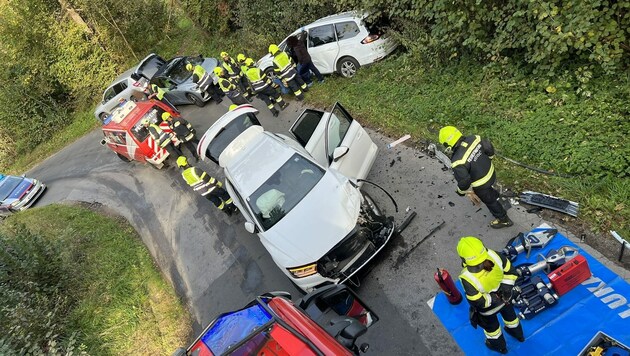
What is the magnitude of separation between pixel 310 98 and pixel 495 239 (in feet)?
22.7

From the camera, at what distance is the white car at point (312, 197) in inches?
235

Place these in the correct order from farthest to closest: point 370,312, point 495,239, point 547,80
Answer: point 547,80, point 495,239, point 370,312

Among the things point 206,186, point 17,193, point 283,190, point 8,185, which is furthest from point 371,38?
point 8,185

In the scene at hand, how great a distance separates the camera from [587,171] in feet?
19.9

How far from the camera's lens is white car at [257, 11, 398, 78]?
1038cm

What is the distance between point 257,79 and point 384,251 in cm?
613

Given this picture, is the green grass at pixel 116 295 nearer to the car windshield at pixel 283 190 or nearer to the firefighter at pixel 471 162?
the car windshield at pixel 283 190

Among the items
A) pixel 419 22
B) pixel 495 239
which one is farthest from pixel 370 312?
pixel 419 22

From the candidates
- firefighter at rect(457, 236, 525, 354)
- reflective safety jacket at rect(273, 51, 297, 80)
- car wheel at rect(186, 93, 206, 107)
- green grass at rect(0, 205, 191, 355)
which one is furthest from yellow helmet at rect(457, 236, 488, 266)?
car wheel at rect(186, 93, 206, 107)

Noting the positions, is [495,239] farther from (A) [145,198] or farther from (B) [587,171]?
(A) [145,198]

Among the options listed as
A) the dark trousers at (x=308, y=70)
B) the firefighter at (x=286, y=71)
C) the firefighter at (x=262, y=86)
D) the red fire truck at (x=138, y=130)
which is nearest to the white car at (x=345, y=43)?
the dark trousers at (x=308, y=70)

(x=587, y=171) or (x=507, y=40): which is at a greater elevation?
(x=507, y=40)

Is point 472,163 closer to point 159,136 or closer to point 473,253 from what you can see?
point 473,253

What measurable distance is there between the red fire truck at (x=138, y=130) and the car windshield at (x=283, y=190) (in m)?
5.26
